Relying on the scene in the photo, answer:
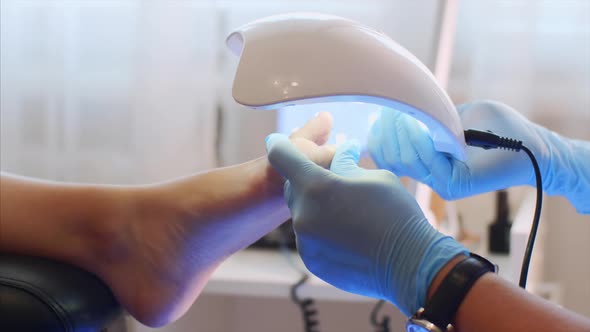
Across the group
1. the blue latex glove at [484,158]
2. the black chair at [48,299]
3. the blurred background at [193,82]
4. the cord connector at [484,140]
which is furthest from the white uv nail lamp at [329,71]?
the blurred background at [193,82]

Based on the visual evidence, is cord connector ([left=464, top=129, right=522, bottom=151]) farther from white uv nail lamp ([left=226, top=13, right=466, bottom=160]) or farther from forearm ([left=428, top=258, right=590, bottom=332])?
forearm ([left=428, top=258, right=590, bottom=332])

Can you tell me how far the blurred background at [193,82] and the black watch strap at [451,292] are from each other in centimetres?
75

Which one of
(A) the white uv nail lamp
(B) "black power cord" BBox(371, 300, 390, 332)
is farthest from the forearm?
(B) "black power cord" BBox(371, 300, 390, 332)

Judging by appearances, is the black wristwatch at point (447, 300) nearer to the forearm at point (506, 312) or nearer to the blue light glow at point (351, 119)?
the forearm at point (506, 312)

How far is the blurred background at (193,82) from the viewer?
1229mm

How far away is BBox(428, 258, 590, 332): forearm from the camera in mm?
481

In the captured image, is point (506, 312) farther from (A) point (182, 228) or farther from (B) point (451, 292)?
(A) point (182, 228)

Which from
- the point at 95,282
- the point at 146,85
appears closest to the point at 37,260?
the point at 95,282

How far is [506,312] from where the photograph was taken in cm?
49

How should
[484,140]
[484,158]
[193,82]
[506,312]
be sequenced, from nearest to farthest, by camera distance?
[506,312] → [484,140] → [484,158] → [193,82]

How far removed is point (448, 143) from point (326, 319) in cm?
89

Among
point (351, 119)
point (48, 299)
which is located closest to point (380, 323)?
point (351, 119)

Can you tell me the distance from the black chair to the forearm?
1.22 ft

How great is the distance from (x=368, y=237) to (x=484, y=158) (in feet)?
0.82
